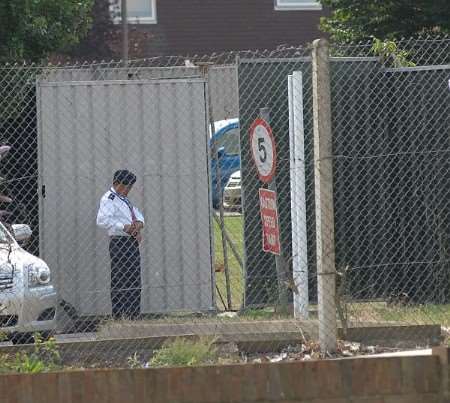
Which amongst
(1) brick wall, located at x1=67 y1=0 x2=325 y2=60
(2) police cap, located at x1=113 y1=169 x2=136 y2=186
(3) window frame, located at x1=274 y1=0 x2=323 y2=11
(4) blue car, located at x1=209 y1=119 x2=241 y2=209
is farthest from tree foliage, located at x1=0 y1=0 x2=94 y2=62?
(3) window frame, located at x1=274 y1=0 x2=323 y2=11

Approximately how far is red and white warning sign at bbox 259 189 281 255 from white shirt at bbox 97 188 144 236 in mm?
1503

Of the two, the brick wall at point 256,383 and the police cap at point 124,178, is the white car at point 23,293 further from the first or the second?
the brick wall at point 256,383

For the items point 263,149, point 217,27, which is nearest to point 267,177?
point 263,149

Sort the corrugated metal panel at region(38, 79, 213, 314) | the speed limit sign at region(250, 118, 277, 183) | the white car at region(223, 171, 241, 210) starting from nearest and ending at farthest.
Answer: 1. the speed limit sign at region(250, 118, 277, 183)
2. the corrugated metal panel at region(38, 79, 213, 314)
3. the white car at region(223, 171, 241, 210)

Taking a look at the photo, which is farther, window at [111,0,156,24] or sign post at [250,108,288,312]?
window at [111,0,156,24]

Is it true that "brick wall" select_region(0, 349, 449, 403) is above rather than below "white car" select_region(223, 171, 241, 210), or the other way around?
below

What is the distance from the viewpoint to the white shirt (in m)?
10.8

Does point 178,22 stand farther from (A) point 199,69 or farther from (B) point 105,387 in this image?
(B) point 105,387

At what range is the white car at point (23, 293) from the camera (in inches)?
374

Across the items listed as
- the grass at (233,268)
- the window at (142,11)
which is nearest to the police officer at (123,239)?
the grass at (233,268)

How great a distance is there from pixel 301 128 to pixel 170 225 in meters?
2.23

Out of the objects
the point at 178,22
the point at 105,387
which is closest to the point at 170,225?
the point at 105,387

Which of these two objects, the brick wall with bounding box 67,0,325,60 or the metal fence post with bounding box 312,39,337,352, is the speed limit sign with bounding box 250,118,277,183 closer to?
the metal fence post with bounding box 312,39,337,352

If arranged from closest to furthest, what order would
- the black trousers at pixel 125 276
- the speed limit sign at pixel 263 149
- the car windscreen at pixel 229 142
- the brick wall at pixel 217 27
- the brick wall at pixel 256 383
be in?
the brick wall at pixel 256 383, the speed limit sign at pixel 263 149, the black trousers at pixel 125 276, the car windscreen at pixel 229 142, the brick wall at pixel 217 27
